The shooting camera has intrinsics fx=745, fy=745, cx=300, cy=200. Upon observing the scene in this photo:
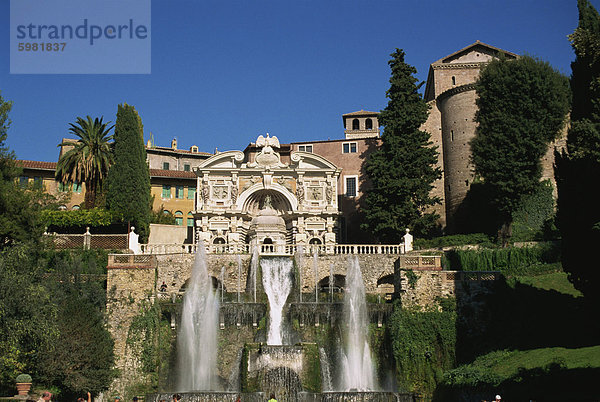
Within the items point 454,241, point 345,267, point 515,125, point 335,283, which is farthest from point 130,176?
point 515,125

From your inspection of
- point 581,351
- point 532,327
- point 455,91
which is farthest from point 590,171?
point 455,91

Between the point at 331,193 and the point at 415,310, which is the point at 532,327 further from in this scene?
the point at 331,193

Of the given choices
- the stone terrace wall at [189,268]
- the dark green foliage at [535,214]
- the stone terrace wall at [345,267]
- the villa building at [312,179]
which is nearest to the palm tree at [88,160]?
the villa building at [312,179]

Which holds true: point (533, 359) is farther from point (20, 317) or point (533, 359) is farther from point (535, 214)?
point (20, 317)

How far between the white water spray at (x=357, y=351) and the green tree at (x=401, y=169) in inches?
424

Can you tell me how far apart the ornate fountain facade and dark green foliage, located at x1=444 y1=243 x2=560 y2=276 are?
10.7 meters

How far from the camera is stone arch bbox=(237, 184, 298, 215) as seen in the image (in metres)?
51.4

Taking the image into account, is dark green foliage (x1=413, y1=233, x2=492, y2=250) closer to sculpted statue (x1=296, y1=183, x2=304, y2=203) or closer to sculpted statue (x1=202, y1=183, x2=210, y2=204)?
sculpted statue (x1=296, y1=183, x2=304, y2=203)

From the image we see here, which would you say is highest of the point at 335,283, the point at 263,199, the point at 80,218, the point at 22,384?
the point at 263,199

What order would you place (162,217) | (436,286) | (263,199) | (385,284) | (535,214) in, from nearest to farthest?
(436,286)
(385,284)
(535,214)
(263,199)
(162,217)

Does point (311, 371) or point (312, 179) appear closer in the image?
point (311, 371)

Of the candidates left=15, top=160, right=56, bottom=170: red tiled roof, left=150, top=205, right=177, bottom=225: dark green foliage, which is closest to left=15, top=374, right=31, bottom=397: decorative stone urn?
left=150, top=205, right=177, bottom=225: dark green foliage

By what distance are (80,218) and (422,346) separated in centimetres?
2477

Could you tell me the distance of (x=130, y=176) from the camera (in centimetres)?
5097
